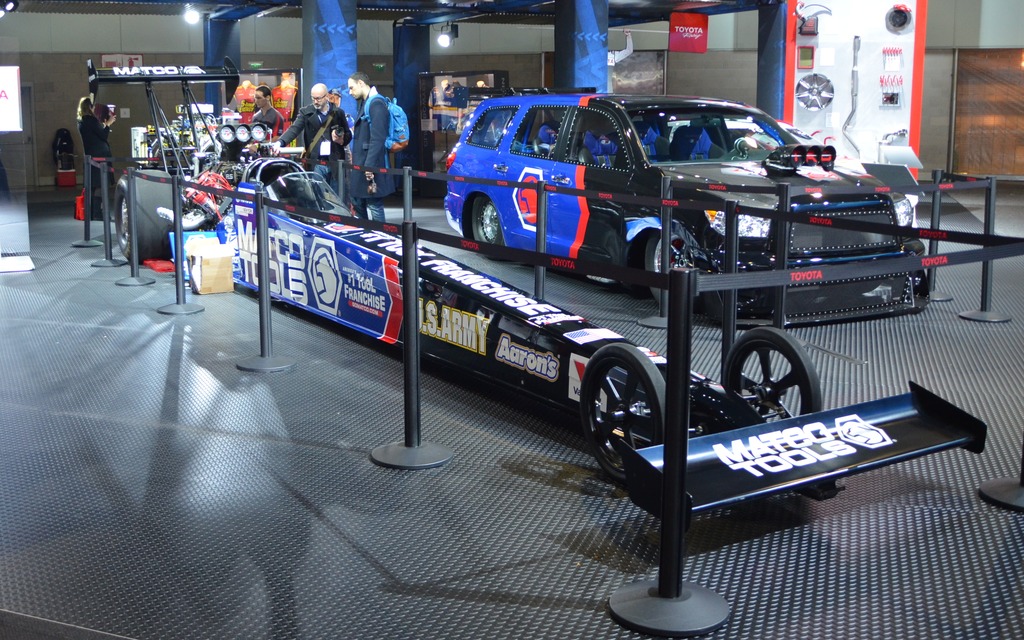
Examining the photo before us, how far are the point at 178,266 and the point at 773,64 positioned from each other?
12299 mm

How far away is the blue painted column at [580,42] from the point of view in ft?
Answer: 47.4

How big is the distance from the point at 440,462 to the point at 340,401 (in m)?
1.16

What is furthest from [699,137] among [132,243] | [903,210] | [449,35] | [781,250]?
[449,35]

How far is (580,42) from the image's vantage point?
14.5 meters

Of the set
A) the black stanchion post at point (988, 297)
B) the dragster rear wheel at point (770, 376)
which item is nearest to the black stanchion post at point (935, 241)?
the black stanchion post at point (988, 297)

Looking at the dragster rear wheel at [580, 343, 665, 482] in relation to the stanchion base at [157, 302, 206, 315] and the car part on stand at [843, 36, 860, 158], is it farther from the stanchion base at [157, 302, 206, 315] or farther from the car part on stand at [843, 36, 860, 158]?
the car part on stand at [843, 36, 860, 158]

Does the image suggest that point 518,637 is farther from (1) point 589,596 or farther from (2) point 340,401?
(2) point 340,401

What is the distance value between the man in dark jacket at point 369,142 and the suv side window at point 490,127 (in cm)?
128

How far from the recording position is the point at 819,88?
13.6 meters

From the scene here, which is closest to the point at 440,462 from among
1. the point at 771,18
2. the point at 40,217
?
the point at 40,217

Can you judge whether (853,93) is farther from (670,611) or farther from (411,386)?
(670,611)

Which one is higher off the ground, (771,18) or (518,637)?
(771,18)

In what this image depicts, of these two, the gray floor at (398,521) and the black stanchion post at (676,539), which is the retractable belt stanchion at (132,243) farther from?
the black stanchion post at (676,539)

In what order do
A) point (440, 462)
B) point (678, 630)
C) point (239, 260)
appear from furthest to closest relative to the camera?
point (239, 260) < point (440, 462) < point (678, 630)
